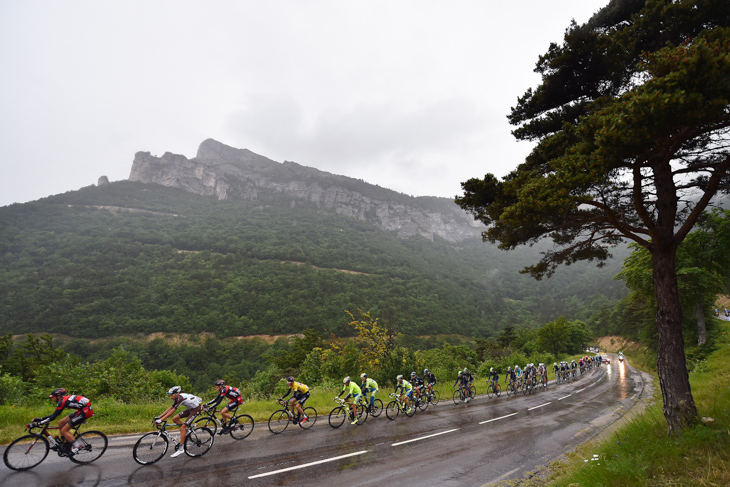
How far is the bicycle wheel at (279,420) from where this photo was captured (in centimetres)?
1009

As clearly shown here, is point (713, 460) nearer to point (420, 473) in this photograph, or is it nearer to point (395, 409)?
point (420, 473)

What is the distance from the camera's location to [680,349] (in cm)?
612

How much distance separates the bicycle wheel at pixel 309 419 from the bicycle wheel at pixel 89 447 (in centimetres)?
534

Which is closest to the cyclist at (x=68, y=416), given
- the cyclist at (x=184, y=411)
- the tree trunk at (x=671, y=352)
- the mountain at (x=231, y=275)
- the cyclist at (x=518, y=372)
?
the cyclist at (x=184, y=411)

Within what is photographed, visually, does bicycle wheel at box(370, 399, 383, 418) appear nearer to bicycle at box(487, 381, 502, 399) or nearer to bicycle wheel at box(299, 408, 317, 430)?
bicycle wheel at box(299, 408, 317, 430)

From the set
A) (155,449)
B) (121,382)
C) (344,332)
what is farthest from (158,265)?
(155,449)

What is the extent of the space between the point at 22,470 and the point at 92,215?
169090 mm

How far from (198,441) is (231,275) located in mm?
90544

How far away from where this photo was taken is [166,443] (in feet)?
24.0

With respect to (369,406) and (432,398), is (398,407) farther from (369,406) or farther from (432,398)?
(432,398)

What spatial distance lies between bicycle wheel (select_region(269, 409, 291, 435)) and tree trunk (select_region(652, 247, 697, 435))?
9.85 meters

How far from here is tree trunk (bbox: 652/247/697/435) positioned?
579cm

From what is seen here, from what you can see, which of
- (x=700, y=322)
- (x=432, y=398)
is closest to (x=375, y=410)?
(x=432, y=398)

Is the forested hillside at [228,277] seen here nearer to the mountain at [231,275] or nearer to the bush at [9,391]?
the mountain at [231,275]
